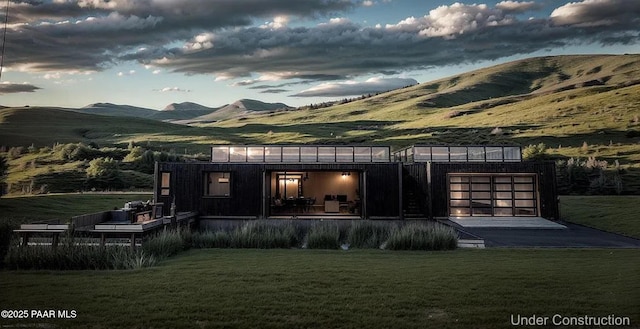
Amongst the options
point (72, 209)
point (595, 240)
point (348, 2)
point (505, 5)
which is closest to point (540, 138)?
point (505, 5)

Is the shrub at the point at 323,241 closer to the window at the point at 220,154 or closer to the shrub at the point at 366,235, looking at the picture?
the shrub at the point at 366,235

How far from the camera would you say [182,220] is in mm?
17219

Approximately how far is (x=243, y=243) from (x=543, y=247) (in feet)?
31.3

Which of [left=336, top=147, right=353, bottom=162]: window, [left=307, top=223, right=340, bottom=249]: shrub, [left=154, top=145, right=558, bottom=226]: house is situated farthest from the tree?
[left=307, top=223, right=340, bottom=249]: shrub

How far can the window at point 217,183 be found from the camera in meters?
20.0

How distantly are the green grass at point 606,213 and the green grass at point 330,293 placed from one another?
346 inches

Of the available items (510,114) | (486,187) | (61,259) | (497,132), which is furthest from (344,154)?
(510,114)

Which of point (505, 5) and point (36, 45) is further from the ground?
point (505, 5)

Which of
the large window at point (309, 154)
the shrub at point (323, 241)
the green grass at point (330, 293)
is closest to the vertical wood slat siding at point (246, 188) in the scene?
the large window at point (309, 154)

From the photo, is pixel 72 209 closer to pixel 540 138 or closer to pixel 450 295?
pixel 450 295

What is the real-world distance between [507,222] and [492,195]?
73.3 inches

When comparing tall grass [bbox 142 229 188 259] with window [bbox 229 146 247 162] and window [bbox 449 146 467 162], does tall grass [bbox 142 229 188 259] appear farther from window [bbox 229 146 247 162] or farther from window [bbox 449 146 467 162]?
window [bbox 449 146 467 162]

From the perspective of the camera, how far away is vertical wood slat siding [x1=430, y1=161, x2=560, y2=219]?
62.6 feet

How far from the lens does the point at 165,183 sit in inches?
789
